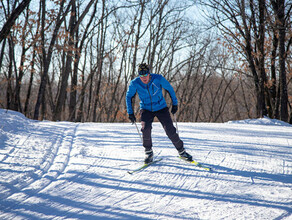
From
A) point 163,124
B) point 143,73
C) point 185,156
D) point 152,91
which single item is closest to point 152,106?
point 152,91

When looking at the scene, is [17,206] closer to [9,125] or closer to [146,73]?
[146,73]

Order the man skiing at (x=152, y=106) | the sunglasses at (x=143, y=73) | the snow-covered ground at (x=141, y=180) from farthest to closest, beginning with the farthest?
the man skiing at (x=152, y=106) < the sunglasses at (x=143, y=73) < the snow-covered ground at (x=141, y=180)

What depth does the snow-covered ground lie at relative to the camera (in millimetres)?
2500

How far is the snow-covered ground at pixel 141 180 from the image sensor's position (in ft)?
8.20

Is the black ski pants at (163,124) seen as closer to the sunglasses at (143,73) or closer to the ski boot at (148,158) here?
the ski boot at (148,158)

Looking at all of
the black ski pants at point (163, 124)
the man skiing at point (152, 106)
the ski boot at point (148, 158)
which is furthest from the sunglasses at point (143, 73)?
the ski boot at point (148, 158)

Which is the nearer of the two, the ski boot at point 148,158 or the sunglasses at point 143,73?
the sunglasses at point 143,73

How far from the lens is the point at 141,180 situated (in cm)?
339

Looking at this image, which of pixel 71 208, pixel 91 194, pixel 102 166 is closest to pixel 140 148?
pixel 102 166

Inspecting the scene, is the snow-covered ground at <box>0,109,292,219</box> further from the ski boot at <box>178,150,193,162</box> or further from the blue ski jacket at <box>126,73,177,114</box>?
the blue ski jacket at <box>126,73,177,114</box>

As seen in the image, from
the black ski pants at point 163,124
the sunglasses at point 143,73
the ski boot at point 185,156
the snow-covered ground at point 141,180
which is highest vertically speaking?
the sunglasses at point 143,73

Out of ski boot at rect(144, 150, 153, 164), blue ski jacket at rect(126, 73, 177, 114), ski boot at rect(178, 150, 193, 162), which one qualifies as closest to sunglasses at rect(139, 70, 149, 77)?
blue ski jacket at rect(126, 73, 177, 114)

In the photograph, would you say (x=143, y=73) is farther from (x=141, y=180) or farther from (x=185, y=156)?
(x=141, y=180)

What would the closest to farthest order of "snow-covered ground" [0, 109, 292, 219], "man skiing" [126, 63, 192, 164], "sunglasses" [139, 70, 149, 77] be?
"snow-covered ground" [0, 109, 292, 219]
"sunglasses" [139, 70, 149, 77]
"man skiing" [126, 63, 192, 164]
